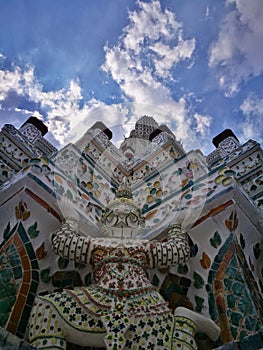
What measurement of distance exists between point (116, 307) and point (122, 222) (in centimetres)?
107

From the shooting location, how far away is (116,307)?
298 centimetres

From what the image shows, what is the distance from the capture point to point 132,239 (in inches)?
150

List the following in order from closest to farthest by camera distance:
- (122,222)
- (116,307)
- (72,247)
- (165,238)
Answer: (116,307), (72,247), (122,222), (165,238)

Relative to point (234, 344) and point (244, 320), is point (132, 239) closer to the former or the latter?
point (244, 320)

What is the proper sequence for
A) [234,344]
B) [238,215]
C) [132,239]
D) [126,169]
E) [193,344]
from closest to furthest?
[234,344], [193,344], [132,239], [238,215], [126,169]

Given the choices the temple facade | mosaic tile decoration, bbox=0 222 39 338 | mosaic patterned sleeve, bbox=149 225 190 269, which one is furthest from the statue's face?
mosaic tile decoration, bbox=0 222 39 338

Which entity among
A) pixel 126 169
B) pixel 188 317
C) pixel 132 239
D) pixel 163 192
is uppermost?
pixel 126 169

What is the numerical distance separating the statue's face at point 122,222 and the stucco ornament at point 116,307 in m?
0.23

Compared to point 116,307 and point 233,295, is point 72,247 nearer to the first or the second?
point 116,307

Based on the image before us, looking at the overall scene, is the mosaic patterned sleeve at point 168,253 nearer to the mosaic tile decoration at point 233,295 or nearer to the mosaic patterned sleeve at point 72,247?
the mosaic tile decoration at point 233,295

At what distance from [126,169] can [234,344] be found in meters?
4.68

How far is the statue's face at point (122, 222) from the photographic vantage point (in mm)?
3941

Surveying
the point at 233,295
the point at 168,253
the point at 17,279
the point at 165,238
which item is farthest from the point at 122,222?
the point at 233,295

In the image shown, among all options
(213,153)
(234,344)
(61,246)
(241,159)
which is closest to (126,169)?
(241,159)
